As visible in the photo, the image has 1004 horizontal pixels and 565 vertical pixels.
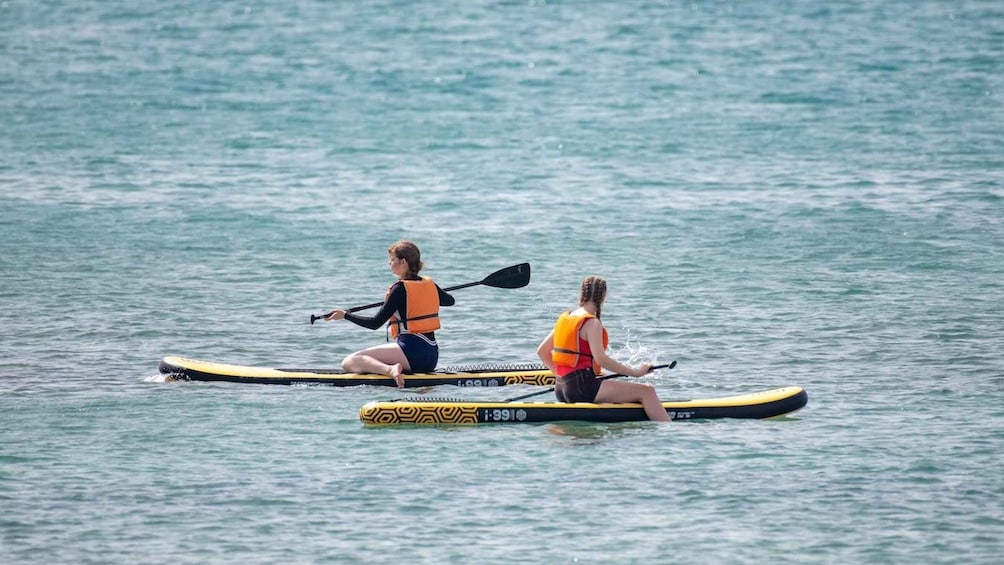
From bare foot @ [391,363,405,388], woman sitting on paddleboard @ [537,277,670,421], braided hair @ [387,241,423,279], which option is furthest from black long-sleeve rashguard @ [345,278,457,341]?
woman sitting on paddleboard @ [537,277,670,421]

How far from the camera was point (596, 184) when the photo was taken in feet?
94.9

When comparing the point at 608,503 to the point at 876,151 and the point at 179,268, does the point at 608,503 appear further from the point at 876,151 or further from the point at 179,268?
the point at 876,151

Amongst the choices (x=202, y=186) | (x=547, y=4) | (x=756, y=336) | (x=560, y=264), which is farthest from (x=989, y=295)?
(x=547, y=4)

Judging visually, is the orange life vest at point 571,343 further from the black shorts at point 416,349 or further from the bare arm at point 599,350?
the black shorts at point 416,349

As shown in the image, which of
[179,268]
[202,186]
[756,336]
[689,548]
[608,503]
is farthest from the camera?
[202,186]

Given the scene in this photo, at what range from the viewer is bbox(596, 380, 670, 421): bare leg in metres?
12.9

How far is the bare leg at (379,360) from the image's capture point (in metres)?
14.5

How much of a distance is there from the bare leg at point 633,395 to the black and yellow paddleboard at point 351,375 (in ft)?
5.81

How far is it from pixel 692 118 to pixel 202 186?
39.8ft

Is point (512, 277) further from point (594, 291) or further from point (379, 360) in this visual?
point (594, 291)

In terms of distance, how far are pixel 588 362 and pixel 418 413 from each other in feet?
4.99

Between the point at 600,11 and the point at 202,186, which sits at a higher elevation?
the point at 600,11

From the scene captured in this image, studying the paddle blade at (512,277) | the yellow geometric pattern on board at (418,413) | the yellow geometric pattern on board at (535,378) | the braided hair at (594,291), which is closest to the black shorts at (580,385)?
the braided hair at (594,291)

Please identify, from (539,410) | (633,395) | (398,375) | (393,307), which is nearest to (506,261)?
(393,307)
